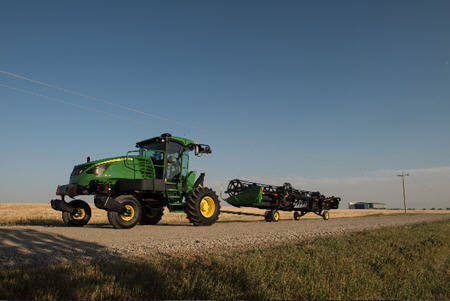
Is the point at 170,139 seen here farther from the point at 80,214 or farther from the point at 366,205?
the point at 366,205

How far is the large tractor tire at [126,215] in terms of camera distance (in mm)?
10172

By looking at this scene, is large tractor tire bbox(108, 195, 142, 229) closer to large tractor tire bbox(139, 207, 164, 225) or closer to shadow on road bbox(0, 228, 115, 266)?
shadow on road bbox(0, 228, 115, 266)

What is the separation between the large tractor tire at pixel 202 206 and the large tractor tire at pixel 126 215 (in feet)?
7.49

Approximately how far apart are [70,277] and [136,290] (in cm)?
87

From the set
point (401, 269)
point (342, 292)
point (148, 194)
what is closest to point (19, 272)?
point (342, 292)

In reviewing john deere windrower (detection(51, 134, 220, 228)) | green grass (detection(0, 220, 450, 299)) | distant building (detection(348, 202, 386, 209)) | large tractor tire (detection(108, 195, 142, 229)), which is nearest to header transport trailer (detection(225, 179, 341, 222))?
john deere windrower (detection(51, 134, 220, 228))

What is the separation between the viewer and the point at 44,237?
7.47 metres

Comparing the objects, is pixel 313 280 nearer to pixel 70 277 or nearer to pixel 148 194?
pixel 70 277

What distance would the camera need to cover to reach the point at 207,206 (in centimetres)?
1309

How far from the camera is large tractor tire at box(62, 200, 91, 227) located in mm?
11641

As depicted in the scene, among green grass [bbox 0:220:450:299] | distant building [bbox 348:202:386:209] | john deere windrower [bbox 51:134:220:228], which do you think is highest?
john deere windrower [bbox 51:134:220:228]

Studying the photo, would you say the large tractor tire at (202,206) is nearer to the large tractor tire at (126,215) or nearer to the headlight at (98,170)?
the large tractor tire at (126,215)

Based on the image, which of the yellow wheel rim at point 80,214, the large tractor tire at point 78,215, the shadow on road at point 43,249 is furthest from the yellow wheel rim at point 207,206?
the shadow on road at point 43,249

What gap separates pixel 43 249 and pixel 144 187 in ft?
17.8
